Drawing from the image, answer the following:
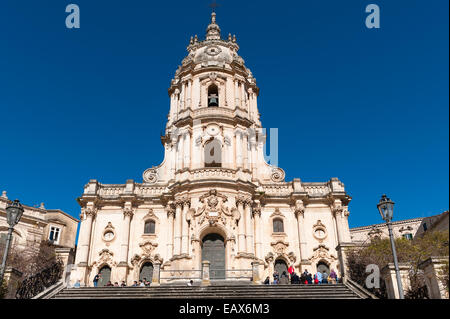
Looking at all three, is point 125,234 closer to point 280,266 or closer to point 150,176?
point 150,176

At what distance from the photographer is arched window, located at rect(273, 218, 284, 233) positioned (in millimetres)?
33550

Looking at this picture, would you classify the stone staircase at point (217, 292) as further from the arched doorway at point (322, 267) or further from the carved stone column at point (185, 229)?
the arched doorway at point (322, 267)

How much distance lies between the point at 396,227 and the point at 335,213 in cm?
2282

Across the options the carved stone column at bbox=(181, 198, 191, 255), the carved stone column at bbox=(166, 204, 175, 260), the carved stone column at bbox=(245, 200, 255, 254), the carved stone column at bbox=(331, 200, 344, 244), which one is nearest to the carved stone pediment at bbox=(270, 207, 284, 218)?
the carved stone column at bbox=(245, 200, 255, 254)

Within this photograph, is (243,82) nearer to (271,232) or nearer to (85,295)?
(271,232)

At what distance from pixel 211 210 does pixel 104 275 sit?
10.5 metres

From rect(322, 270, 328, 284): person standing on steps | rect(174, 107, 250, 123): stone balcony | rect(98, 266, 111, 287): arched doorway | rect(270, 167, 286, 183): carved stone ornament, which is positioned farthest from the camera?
rect(270, 167, 286, 183): carved stone ornament

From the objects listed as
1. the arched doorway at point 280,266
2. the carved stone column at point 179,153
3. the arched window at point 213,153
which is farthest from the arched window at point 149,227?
the arched doorway at point 280,266

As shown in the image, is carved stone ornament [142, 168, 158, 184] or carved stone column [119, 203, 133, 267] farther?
carved stone ornament [142, 168, 158, 184]

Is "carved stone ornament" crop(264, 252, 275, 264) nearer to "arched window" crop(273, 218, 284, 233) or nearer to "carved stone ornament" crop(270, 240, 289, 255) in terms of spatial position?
"carved stone ornament" crop(270, 240, 289, 255)

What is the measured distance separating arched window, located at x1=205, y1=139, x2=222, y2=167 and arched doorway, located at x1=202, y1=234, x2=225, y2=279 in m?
7.21

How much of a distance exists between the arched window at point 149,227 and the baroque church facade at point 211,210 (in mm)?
118

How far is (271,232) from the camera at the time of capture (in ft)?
109

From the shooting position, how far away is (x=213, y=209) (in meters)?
30.8
